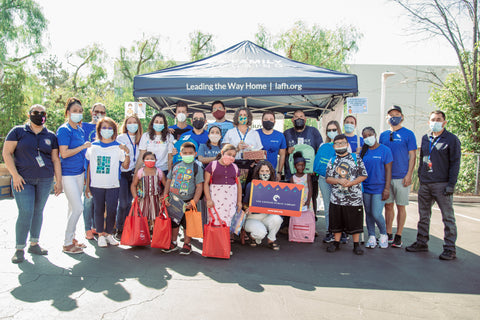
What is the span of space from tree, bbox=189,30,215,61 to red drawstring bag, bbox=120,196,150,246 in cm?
2099

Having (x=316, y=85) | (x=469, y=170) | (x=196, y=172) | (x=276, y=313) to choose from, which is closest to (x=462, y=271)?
(x=276, y=313)

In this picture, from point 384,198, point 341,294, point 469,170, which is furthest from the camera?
point 469,170

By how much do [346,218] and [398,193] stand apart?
1102 mm

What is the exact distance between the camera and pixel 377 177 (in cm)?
529

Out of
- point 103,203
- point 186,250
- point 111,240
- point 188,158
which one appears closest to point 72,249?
point 111,240

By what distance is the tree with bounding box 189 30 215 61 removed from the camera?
24234 millimetres

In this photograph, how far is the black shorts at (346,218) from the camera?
5.05 metres

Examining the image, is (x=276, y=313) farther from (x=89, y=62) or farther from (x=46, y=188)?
(x=89, y=62)

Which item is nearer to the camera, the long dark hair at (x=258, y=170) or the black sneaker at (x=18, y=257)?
the black sneaker at (x=18, y=257)

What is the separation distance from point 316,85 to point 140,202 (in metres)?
3.57

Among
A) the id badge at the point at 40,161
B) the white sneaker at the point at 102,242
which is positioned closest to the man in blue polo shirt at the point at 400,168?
the white sneaker at the point at 102,242

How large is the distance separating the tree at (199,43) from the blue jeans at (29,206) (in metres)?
21.1

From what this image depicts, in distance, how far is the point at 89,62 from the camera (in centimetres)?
2861

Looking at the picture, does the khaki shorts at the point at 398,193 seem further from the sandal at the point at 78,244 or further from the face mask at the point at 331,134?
the sandal at the point at 78,244
